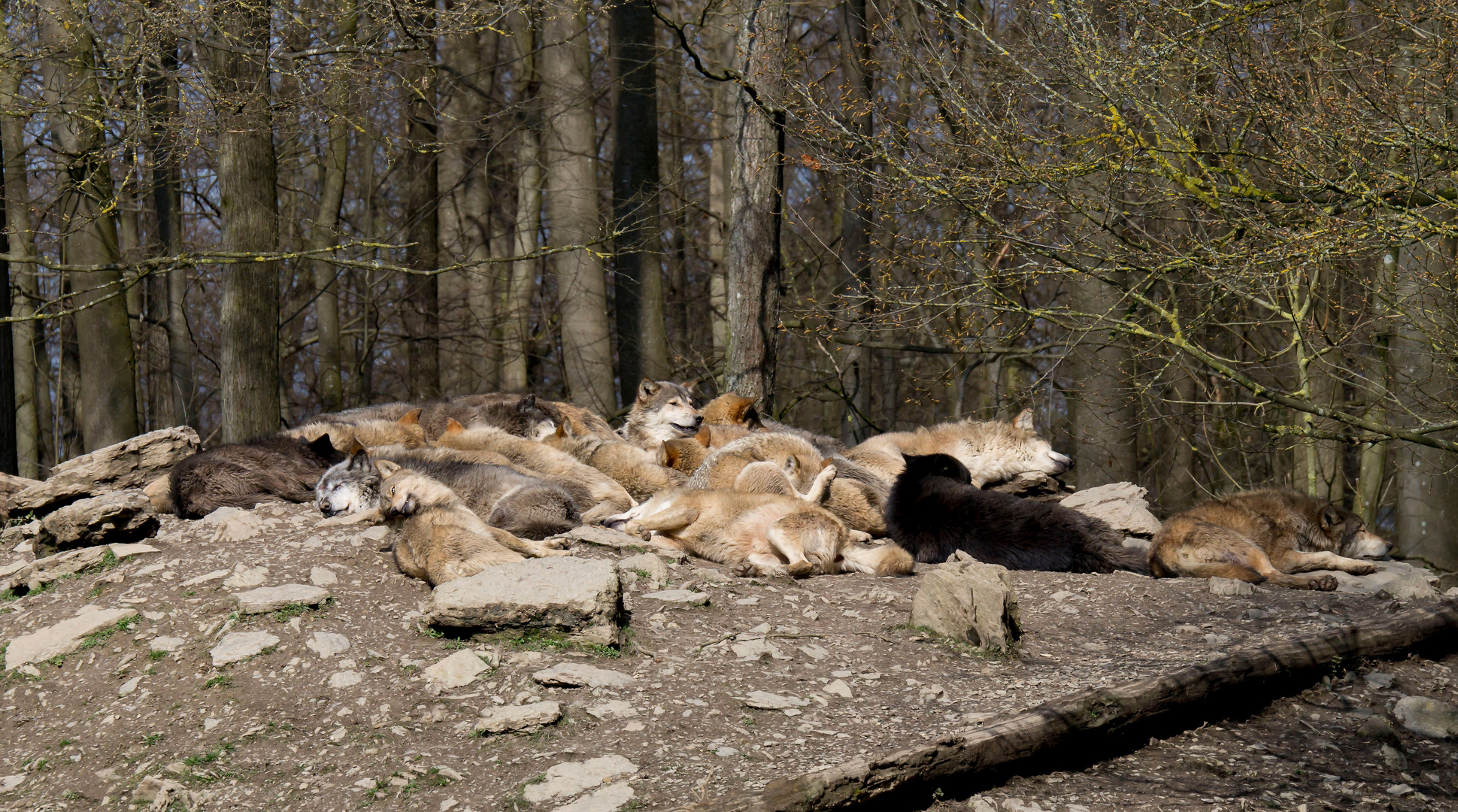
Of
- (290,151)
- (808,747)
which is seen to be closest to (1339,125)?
(808,747)

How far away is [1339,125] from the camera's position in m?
7.17

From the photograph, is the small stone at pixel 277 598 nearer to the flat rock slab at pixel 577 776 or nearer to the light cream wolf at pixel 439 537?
the light cream wolf at pixel 439 537

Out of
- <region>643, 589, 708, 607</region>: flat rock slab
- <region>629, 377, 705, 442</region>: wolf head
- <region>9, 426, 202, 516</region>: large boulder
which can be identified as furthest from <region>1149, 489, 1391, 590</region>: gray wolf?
<region>9, 426, 202, 516</region>: large boulder

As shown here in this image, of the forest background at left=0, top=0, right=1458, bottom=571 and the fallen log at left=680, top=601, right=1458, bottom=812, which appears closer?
the fallen log at left=680, top=601, right=1458, bottom=812

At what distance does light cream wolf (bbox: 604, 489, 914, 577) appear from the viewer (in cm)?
729

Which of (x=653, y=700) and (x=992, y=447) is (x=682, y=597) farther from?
(x=992, y=447)

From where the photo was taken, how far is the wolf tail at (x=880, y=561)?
741 centimetres

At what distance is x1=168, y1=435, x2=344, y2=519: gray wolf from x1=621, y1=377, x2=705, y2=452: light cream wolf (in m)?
3.33

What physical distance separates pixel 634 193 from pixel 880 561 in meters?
10.3

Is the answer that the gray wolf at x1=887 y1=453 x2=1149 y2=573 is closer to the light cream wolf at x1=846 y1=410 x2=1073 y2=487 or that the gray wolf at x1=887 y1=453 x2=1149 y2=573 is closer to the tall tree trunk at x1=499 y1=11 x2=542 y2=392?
the light cream wolf at x1=846 y1=410 x2=1073 y2=487

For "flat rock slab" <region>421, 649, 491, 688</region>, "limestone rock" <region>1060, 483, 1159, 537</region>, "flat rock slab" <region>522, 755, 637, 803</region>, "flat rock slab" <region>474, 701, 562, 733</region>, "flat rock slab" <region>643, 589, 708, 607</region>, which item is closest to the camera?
"flat rock slab" <region>522, 755, 637, 803</region>

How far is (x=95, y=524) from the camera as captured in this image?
281 inches

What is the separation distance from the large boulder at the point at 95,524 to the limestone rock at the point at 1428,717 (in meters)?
7.39

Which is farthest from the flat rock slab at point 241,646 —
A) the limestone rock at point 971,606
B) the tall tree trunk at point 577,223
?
the tall tree trunk at point 577,223
